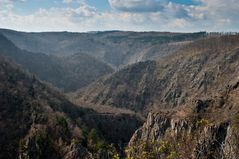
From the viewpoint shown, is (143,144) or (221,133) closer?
(143,144)

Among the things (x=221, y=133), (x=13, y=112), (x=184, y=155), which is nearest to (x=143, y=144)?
(x=184, y=155)

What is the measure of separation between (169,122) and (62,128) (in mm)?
41352

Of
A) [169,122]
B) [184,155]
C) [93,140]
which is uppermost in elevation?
[184,155]

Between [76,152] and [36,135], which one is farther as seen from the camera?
[36,135]

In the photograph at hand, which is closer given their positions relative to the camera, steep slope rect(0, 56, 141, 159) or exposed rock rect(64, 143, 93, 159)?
exposed rock rect(64, 143, 93, 159)

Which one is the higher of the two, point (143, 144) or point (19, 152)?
point (143, 144)

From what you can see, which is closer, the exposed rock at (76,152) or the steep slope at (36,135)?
the exposed rock at (76,152)

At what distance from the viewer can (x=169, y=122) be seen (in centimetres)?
13575

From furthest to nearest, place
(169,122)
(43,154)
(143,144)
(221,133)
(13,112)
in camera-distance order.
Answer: (13,112), (169,122), (43,154), (221,133), (143,144)

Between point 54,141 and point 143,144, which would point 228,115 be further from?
point 143,144

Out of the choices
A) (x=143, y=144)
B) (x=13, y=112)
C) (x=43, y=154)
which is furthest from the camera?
(x=13, y=112)

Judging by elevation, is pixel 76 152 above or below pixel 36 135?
below

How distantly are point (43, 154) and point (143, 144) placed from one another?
10688 cm

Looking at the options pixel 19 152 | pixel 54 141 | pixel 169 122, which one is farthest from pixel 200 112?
pixel 19 152
